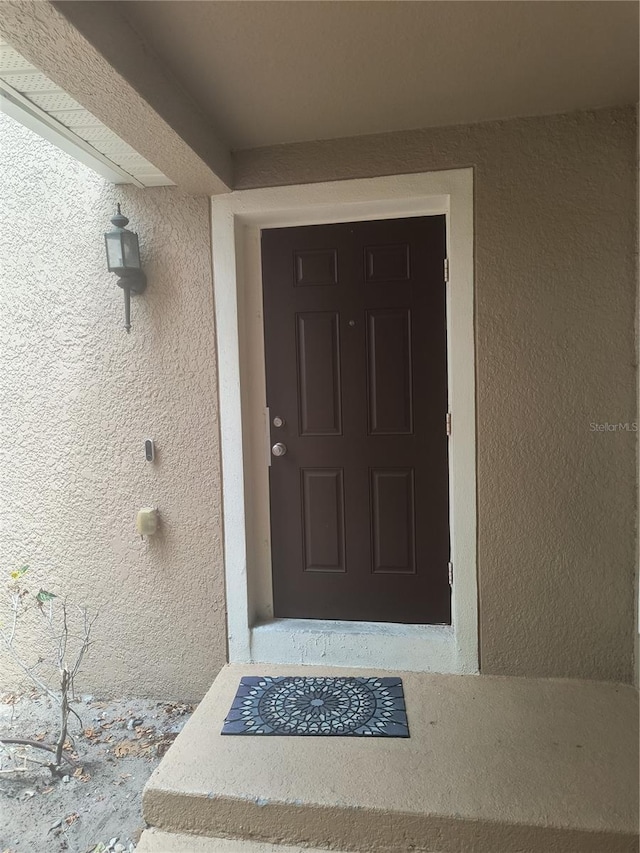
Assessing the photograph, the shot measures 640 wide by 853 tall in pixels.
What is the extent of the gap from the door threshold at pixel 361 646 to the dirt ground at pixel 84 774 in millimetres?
535

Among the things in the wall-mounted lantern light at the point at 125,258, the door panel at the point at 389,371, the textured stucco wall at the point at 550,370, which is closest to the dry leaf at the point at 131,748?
the textured stucco wall at the point at 550,370

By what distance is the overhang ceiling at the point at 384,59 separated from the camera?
151 cm

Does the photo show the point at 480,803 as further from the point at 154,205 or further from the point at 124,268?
the point at 154,205

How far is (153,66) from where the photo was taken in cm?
167

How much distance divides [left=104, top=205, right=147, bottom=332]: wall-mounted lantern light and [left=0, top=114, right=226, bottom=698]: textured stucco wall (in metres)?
0.06

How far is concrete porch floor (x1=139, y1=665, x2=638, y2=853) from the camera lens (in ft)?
5.14

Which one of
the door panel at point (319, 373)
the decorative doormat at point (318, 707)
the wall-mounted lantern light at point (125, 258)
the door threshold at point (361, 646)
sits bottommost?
the decorative doormat at point (318, 707)

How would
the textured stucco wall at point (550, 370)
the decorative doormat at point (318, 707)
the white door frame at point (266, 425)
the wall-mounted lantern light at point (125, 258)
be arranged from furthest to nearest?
the wall-mounted lantern light at point (125, 258) → the white door frame at point (266, 425) → the textured stucco wall at point (550, 370) → the decorative doormat at point (318, 707)

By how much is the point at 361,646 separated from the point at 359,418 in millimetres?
1053

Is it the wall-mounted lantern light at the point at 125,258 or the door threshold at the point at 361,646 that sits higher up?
the wall-mounted lantern light at the point at 125,258

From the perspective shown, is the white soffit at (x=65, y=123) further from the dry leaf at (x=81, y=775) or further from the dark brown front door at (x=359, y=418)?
the dry leaf at (x=81, y=775)

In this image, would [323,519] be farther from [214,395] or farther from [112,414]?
[112,414]

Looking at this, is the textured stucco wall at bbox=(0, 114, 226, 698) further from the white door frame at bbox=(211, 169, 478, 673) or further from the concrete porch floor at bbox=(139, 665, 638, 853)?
the concrete porch floor at bbox=(139, 665, 638, 853)

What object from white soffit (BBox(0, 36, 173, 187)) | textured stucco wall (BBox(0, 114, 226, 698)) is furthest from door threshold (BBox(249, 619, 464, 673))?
white soffit (BBox(0, 36, 173, 187))
